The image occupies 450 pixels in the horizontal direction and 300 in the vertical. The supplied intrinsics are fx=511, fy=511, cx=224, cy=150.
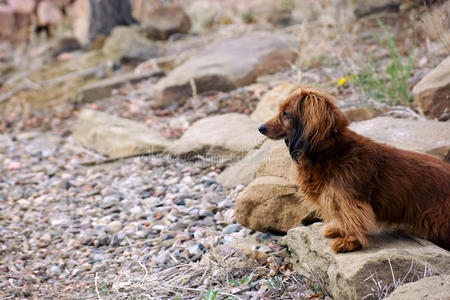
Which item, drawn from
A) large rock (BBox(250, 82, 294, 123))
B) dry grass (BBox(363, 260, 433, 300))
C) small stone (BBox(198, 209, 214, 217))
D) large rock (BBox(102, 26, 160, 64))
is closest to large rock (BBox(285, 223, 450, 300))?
dry grass (BBox(363, 260, 433, 300))

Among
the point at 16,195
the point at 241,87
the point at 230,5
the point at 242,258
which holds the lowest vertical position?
the point at 16,195

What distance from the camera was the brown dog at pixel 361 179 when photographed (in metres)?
3.20

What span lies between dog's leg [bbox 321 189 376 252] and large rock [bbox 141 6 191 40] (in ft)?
28.1

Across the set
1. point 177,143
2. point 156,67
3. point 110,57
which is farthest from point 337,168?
point 110,57

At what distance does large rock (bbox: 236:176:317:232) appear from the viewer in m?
3.87

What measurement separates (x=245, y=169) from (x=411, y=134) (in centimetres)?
157

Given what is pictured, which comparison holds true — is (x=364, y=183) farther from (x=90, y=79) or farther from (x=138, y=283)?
(x=90, y=79)

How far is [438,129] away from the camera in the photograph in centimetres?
423

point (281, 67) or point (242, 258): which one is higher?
point (281, 67)

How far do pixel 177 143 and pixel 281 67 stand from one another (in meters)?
2.59

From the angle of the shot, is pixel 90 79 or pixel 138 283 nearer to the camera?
pixel 138 283

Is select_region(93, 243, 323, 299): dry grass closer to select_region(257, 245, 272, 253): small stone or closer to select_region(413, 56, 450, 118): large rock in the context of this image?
select_region(257, 245, 272, 253): small stone

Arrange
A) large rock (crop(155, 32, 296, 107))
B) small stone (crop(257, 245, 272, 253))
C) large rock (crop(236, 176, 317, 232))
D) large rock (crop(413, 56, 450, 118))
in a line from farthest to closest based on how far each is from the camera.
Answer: large rock (crop(155, 32, 296, 107)) < large rock (crop(413, 56, 450, 118)) < large rock (crop(236, 176, 317, 232)) < small stone (crop(257, 245, 272, 253))

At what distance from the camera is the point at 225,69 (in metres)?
7.56
